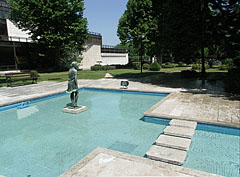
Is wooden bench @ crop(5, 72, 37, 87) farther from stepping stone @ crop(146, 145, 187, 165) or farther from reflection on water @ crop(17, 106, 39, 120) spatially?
stepping stone @ crop(146, 145, 187, 165)

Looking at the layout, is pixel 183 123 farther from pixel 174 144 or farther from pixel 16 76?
pixel 16 76

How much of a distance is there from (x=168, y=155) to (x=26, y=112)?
751cm

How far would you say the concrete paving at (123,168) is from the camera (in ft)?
10.6

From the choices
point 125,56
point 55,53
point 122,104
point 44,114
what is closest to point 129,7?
point 55,53

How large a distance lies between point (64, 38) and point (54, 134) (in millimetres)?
21738

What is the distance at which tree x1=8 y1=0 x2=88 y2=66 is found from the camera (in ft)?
78.2

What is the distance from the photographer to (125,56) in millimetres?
48312

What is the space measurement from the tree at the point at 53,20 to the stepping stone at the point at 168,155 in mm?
23995

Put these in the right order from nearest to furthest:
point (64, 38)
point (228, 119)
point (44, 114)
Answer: point (228, 119) → point (44, 114) → point (64, 38)

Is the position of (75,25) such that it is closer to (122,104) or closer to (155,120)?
(122,104)

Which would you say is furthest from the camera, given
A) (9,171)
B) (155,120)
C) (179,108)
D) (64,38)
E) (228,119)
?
(64,38)

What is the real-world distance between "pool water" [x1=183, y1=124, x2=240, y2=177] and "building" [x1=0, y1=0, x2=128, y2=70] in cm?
2640

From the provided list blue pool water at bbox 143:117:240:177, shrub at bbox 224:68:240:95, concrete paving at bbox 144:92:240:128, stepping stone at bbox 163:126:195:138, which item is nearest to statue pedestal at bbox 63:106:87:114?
concrete paving at bbox 144:92:240:128

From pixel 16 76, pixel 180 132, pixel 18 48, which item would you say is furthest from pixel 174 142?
pixel 18 48
